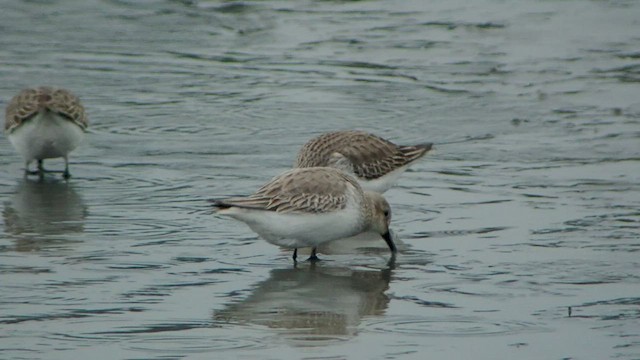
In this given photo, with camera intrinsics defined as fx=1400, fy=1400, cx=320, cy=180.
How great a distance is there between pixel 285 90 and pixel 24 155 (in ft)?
15.7

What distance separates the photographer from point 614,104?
1728 cm

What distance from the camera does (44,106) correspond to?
14133 mm

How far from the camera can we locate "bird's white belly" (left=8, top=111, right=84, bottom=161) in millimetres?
14086

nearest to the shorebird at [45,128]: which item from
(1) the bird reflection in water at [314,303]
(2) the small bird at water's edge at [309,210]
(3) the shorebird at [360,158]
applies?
(3) the shorebird at [360,158]

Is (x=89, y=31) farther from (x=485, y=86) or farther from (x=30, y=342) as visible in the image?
(x=30, y=342)

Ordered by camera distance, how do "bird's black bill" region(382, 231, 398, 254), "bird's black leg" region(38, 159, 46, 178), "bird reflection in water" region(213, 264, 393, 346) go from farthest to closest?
"bird's black leg" region(38, 159, 46, 178)
"bird's black bill" region(382, 231, 398, 254)
"bird reflection in water" region(213, 264, 393, 346)

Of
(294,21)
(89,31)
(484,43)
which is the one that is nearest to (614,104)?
(484,43)

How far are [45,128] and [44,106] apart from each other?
0.73 feet

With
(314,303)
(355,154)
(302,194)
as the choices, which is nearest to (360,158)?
(355,154)

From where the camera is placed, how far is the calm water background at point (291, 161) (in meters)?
9.12

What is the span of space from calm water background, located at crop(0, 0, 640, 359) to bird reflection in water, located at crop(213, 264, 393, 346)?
3 cm

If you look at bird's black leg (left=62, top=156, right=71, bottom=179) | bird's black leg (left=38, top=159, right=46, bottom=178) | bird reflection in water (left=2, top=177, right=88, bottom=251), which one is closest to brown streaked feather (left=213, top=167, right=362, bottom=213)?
bird reflection in water (left=2, top=177, right=88, bottom=251)

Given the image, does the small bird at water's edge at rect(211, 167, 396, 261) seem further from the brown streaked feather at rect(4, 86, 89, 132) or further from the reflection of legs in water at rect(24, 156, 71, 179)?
the brown streaked feather at rect(4, 86, 89, 132)

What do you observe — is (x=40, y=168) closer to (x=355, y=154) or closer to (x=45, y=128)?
(x=45, y=128)
